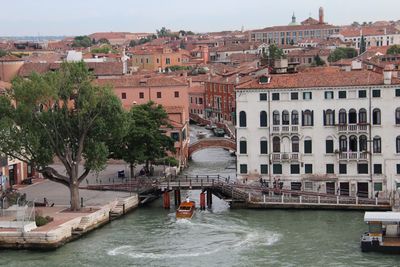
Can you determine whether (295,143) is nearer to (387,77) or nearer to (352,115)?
(352,115)

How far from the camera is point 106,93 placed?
135ft

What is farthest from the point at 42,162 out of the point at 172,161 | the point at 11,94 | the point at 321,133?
the point at 321,133

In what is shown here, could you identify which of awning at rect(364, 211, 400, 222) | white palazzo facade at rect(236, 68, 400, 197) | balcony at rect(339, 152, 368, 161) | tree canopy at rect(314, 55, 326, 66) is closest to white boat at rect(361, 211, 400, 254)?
A: awning at rect(364, 211, 400, 222)

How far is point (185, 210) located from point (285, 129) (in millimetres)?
7585

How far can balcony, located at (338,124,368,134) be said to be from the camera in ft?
144

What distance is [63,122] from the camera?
40906 mm

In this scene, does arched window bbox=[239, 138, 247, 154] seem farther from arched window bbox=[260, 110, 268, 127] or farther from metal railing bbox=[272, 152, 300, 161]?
metal railing bbox=[272, 152, 300, 161]

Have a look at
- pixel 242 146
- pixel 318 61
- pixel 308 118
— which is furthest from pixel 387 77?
pixel 318 61

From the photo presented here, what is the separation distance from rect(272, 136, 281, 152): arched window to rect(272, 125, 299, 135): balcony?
0.34 metres

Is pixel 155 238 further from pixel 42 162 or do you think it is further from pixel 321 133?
pixel 321 133

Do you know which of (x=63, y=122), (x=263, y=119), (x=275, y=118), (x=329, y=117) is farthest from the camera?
(x=263, y=119)

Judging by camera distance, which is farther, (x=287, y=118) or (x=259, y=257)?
(x=287, y=118)

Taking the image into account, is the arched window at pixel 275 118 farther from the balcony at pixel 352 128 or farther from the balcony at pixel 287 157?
the balcony at pixel 352 128

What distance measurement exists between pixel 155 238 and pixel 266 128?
11261 millimetres
